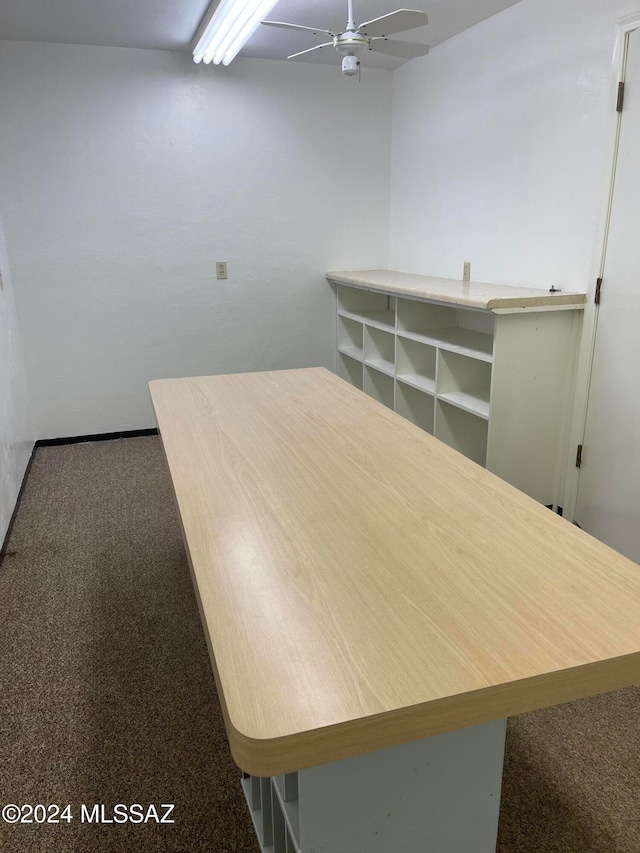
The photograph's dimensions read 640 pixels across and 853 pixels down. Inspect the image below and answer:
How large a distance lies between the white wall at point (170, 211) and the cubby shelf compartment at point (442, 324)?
1089 mm

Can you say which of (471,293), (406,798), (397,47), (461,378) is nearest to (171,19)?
(397,47)

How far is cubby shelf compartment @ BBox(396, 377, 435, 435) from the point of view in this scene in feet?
12.3

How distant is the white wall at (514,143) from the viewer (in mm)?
2609

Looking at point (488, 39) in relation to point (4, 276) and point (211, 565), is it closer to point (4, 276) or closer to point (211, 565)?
point (4, 276)

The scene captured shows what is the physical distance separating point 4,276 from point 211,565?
3273 millimetres

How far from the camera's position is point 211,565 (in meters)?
1.04

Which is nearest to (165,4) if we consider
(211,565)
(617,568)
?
(211,565)

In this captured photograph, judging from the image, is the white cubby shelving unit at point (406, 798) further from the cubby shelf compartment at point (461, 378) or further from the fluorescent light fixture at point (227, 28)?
the fluorescent light fixture at point (227, 28)

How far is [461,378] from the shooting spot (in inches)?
128

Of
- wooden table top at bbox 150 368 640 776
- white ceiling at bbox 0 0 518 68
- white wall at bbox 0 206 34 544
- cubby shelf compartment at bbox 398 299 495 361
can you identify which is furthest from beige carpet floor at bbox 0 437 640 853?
white ceiling at bbox 0 0 518 68

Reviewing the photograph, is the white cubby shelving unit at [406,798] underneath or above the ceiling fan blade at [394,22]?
underneath

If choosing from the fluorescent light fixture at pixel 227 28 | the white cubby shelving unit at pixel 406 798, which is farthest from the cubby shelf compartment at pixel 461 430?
the white cubby shelving unit at pixel 406 798

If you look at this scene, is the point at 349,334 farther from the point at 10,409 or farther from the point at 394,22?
the point at 394,22

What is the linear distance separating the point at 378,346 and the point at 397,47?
1.96 meters
